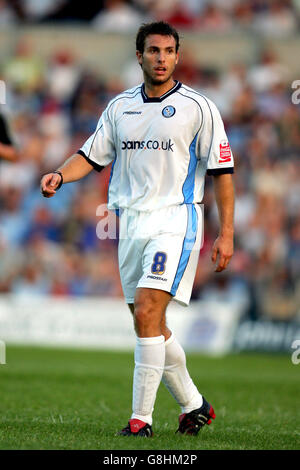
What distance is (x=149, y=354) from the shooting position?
643 cm

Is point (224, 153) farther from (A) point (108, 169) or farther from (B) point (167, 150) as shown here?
(A) point (108, 169)

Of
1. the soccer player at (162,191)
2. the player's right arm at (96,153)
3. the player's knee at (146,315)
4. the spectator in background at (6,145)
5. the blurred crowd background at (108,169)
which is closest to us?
the player's knee at (146,315)

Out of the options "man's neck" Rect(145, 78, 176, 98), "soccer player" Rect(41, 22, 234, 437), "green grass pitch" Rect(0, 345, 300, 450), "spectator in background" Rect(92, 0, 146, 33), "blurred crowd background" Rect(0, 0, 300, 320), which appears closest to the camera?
"green grass pitch" Rect(0, 345, 300, 450)

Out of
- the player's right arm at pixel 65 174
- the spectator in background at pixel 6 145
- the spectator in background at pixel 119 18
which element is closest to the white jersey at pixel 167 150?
the player's right arm at pixel 65 174

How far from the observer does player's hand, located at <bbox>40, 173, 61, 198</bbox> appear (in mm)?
6518

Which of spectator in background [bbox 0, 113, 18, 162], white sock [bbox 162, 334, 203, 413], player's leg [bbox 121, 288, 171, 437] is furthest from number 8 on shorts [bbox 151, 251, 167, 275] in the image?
spectator in background [bbox 0, 113, 18, 162]

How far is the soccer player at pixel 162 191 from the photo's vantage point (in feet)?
21.2

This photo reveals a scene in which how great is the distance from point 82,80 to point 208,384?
1091 cm

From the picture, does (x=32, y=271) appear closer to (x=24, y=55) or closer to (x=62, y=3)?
(x=24, y=55)

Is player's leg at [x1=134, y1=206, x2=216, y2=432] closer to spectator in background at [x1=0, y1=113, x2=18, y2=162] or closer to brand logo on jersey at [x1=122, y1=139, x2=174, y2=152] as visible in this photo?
brand logo on jersey at [x1=122, y1=139, x2=174, y2=152]

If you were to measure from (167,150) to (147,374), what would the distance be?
1542 millimetres

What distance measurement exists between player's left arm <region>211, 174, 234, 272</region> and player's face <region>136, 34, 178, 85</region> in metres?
0.80

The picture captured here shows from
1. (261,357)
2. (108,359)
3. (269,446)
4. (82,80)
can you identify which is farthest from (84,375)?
(82,80)

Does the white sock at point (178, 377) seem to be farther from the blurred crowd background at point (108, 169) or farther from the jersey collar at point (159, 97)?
the blurred crowd background at point (108, 169)
